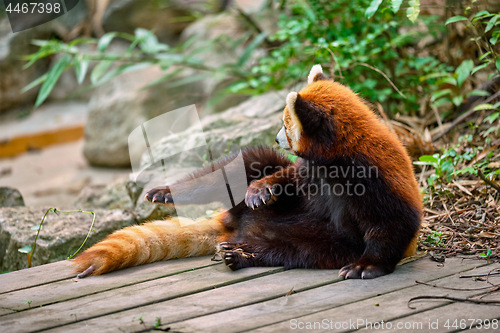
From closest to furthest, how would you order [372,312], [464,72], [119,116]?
[372,312] → [464,72] → [119,116]

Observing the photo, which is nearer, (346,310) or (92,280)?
(346,310)

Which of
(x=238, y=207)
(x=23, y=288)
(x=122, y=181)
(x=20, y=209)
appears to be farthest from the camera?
(x=122, y=181)

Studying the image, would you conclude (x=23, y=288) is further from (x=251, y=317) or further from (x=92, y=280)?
(x=251, y=317)

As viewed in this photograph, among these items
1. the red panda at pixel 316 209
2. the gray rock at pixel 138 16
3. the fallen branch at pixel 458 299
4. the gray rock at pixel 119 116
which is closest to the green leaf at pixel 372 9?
the red panda at pixel 316 209

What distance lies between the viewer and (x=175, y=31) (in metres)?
10.9

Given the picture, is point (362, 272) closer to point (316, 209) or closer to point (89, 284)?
point (316, 209)

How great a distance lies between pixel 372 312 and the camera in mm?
1935

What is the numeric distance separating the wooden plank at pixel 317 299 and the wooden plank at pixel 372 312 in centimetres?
4

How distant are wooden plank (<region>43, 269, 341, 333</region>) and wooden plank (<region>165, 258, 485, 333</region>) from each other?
6 cm

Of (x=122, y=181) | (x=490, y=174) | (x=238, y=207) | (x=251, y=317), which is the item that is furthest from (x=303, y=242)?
(x=122, y=181)

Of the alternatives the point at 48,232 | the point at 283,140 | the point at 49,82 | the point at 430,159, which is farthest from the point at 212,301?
the point at 49,82

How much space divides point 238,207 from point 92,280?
36.5 inches

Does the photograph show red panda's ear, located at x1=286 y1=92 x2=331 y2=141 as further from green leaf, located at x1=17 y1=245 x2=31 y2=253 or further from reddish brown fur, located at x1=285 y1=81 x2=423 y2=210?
green leaf, located at x1=17 y1=245 x2=31 y2=253

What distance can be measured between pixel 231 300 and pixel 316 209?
81 centimetres
